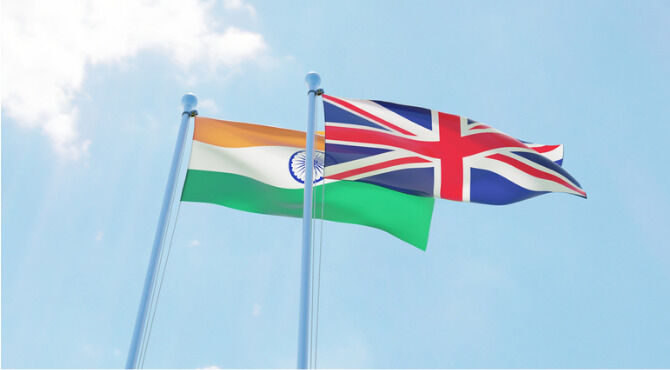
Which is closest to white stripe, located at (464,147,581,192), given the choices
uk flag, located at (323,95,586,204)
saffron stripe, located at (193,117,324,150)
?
uk flag, located at (323,95,586,204)

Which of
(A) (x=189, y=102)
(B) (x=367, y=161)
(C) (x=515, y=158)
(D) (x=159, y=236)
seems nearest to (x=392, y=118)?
(B) (x=367, y=161)

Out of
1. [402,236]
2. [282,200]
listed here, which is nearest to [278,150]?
[282,200]

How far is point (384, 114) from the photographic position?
11.6m

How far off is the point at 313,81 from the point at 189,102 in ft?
7.38

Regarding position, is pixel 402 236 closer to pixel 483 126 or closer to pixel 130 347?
pixel 483 126

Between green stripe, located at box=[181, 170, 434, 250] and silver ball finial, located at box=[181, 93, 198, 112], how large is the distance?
126cm

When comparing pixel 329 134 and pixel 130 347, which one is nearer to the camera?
pixel 130 347

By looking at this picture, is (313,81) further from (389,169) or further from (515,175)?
(515,175)

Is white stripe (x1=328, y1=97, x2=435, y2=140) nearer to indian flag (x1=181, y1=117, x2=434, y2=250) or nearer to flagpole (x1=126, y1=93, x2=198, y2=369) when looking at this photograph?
indian flag (x1=181, y1=117, x2=434, y2=250)

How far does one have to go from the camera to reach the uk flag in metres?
10.9

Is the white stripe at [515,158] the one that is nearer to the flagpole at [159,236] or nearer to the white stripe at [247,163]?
the white stripe at [247,163]

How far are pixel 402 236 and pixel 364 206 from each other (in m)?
0.85

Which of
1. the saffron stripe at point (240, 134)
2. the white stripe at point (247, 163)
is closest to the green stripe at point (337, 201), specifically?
the white stripe at point (247, 163)

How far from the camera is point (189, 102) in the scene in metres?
11.2
